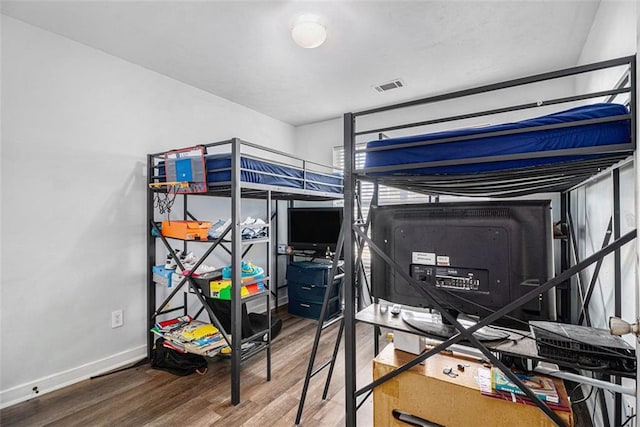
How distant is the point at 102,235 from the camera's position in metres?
2.44

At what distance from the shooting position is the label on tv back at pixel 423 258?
1320 mm

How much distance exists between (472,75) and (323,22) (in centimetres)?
166

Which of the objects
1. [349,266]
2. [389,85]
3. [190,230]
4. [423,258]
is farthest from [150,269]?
[389,85]

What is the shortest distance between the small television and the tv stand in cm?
223

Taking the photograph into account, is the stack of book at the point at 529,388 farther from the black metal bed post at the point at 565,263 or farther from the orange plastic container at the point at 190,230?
the orange plastic container at the point at 190,230

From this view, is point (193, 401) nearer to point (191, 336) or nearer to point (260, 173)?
point (191, 336)

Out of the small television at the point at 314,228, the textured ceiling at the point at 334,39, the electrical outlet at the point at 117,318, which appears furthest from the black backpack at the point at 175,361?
the textured ceiling at the point at 334,39

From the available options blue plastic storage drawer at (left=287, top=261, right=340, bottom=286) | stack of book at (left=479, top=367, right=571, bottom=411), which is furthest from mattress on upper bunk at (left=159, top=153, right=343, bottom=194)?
stack of book at (left=479, top=367, right=571, bottom=411)

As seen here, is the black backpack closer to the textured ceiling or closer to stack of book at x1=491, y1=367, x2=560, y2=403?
stack of book at x1=491, y1=367, x2=560, y2=403

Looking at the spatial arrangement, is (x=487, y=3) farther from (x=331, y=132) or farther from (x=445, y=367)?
(x=331, y=132)

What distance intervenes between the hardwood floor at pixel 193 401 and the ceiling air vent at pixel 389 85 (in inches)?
104

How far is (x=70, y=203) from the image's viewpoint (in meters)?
2.27

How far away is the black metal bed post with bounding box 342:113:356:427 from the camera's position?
Result: 1.47 m

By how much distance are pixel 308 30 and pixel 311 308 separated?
285cm
